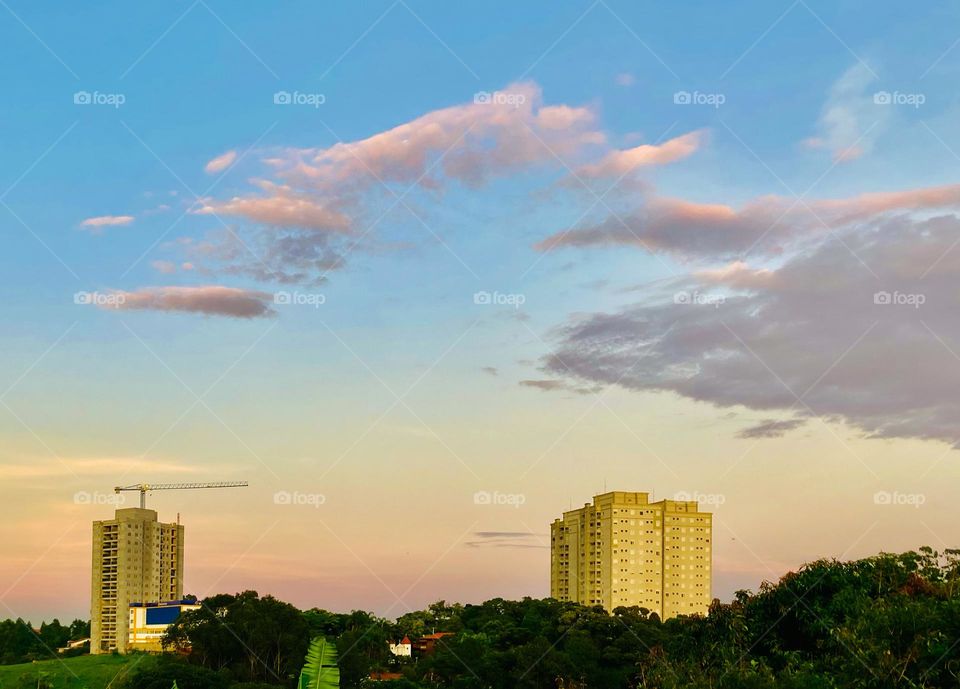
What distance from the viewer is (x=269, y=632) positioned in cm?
6300

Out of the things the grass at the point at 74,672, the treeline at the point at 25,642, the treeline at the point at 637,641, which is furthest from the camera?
the treeline at the point at 25,642

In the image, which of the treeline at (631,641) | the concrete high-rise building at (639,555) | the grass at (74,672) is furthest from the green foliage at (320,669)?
the concrete high-rise building at (639,555)

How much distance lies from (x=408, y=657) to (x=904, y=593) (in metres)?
55.1

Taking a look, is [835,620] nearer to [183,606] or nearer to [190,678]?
[190,678]

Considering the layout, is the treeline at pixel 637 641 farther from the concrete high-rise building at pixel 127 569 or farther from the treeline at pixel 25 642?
the concrete high-rise building at pixel 127 569

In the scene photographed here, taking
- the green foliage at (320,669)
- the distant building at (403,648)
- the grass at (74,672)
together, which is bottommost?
the grass at (74,672)

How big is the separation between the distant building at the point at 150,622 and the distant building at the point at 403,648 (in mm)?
29963

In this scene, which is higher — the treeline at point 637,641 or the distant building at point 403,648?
the treeline at point 637,641

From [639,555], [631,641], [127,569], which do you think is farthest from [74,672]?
[639,555]

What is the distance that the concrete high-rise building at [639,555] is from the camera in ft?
383

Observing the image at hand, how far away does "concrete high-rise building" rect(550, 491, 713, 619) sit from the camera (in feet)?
383

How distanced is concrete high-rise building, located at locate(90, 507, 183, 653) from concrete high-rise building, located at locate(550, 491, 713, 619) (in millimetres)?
44020

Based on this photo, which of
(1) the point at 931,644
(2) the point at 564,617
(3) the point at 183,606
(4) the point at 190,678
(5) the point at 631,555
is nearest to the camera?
(1) the point at 931,644

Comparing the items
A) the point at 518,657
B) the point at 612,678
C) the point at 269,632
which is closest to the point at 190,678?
the point at 269,632
